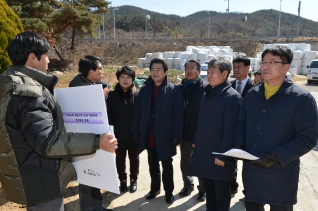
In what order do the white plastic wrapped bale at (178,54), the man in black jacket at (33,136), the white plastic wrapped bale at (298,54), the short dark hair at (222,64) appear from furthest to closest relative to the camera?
1. the white plastic wrapped bale at (178,54)
2. the white plastic wrapped bale at (298,54)
3. the short dark hair at (222,64)
4. the man in black jacket at (33,136)

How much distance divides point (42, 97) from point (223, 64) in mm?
1750

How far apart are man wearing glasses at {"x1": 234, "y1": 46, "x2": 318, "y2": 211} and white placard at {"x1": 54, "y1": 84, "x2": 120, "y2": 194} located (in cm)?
106

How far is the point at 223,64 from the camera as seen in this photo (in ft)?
8.95

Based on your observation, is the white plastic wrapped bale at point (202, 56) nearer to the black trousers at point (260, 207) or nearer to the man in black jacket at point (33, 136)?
the black trousers at point (260, 207)

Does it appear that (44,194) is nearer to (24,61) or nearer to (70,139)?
(70,139)

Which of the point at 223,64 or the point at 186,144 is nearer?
the point at 223,64

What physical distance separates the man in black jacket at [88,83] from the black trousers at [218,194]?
3.78 ft

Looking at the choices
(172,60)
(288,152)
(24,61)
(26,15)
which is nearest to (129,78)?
(24,61)

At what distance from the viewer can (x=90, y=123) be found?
1916mm

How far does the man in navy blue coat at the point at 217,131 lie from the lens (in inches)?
102

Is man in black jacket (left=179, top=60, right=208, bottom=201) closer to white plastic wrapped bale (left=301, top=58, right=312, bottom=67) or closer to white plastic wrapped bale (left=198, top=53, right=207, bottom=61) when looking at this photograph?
white plastic wrapped bale (left=198, top=53, right=207, bottom=61)

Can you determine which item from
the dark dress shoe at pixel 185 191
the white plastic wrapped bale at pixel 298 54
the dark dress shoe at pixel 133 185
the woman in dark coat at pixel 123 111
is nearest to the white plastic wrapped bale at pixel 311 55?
the white plastic wrapped bale at pixel 298 54

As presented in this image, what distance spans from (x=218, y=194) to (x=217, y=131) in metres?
0.64

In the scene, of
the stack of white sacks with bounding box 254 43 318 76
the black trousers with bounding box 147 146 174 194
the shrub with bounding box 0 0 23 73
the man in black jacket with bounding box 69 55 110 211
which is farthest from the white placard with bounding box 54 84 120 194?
the stack of white sacks with bounding box 254 43 318 76
